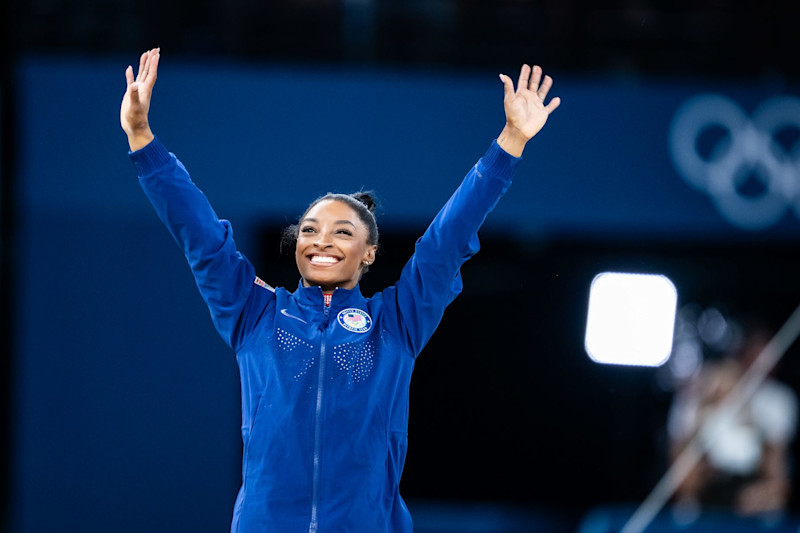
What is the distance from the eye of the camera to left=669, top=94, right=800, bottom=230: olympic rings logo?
222 inches

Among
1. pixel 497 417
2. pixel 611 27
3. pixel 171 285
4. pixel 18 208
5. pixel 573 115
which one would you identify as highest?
pixel 611 27

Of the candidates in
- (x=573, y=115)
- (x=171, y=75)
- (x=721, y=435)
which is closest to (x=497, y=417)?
(x=721, y=435)

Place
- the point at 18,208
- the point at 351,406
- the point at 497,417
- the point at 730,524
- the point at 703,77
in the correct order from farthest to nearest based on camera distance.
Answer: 1. the point at 497,417
2. the point at 703,77
3. the point at 18,208
4. the point at 730,524
5. the point at 351,406

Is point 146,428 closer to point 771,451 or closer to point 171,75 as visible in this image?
point 171,75

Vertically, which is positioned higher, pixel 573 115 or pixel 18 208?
pixel 573 115

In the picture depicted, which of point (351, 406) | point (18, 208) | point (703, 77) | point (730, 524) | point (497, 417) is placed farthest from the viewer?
point (497, 417)

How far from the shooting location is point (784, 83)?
5785 mm

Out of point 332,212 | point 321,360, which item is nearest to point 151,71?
point 332,212

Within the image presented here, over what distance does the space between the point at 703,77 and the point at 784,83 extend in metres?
0.49

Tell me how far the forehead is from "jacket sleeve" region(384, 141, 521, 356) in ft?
0.82

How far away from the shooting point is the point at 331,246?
2.58 meters

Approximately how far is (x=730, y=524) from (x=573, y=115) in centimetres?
236

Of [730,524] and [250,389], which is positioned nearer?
[250,389]

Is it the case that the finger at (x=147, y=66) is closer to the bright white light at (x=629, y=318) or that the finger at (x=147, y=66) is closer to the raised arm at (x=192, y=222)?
the raised arm at (x=192, y=222)
